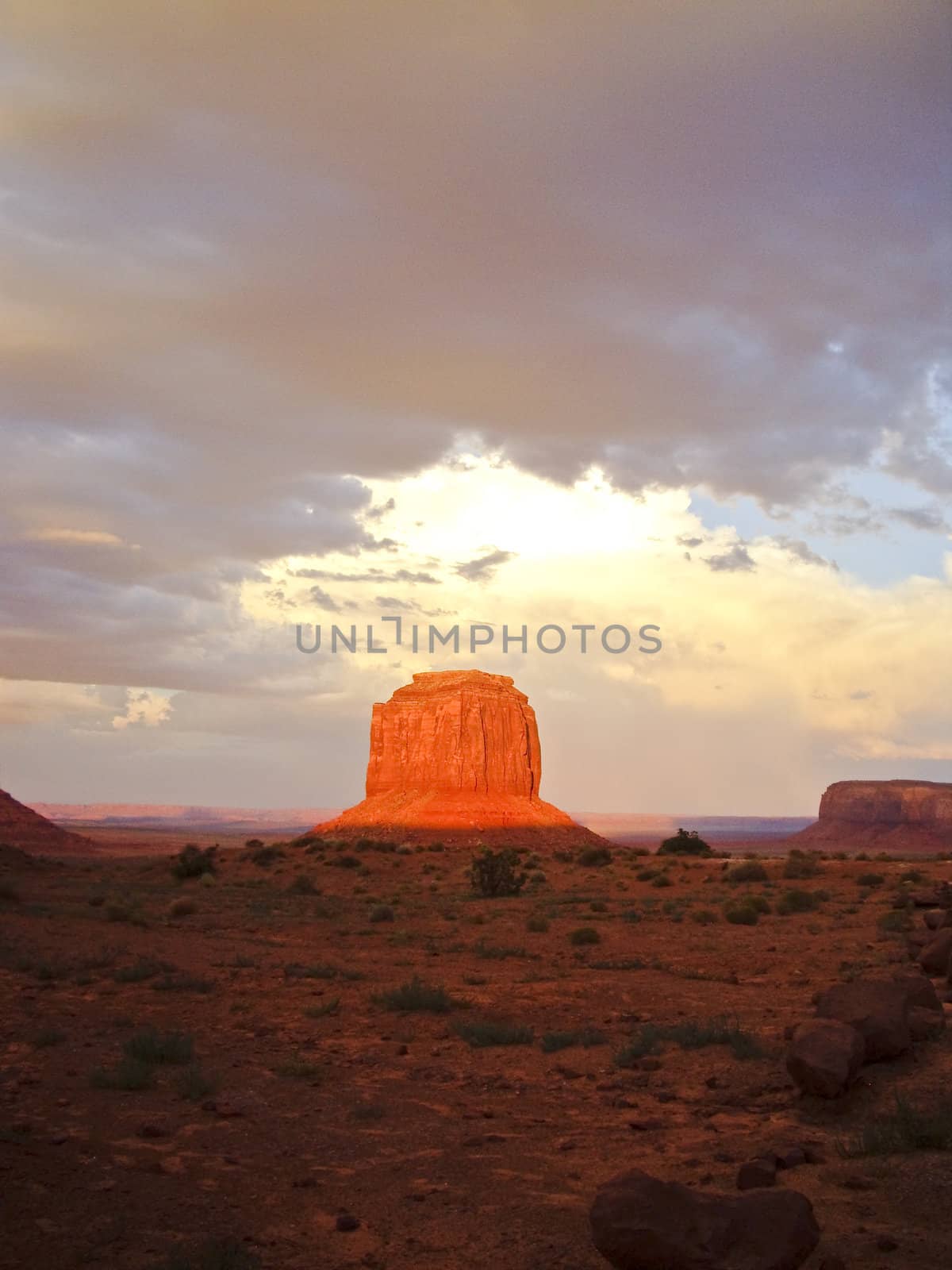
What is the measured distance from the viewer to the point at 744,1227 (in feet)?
17.2

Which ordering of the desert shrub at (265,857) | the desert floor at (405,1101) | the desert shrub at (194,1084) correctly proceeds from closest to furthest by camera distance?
the desert floor at (405,1101)
the desert shrub at (194,1084)
the desert shrub at (265,857)

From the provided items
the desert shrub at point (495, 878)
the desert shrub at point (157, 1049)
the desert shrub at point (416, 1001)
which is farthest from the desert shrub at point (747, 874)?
the desert shrub at point (157, 1049)

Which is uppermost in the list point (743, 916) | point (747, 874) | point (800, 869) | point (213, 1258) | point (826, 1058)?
point (826, 1058)

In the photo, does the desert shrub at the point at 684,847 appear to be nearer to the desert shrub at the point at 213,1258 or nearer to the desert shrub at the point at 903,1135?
the desert shrub at the point at 903,1135

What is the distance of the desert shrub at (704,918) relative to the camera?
85.3ft

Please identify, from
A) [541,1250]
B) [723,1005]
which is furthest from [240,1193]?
[723,1005]

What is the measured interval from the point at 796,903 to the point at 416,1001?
17.4 meters

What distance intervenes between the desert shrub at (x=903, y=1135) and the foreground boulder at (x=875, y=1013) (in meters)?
1.34

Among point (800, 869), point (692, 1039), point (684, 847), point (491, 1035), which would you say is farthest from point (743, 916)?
point (684, 847)

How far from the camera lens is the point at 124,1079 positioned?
31.7 feet

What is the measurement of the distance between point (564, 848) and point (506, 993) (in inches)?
2614

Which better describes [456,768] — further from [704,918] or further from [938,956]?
[938,956]

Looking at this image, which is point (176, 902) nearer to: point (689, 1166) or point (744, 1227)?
point (689, 1166)

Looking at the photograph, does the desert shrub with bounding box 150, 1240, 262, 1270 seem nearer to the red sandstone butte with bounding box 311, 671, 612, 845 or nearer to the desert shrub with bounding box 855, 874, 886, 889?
the desert shrub with bounding box 855, 874, 886, 889
